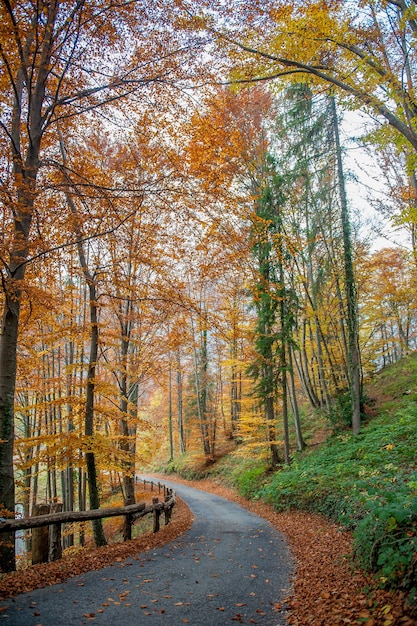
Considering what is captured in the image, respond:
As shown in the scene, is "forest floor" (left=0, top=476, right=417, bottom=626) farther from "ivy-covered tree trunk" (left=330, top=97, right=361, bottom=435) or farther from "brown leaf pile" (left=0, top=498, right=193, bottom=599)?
"ivy-covered tree trunk" (left=330, top=97, right=361, bottom=435)

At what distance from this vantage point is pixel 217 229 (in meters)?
7.84

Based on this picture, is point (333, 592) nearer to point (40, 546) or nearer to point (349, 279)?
point (40, 546)

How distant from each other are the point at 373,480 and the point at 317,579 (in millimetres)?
2655

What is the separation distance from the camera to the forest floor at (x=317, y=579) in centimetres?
369

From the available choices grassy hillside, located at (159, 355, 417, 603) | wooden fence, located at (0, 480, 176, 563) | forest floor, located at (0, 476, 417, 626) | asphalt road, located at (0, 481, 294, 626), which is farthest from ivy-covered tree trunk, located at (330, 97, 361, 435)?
wooden fence, located at (0, 480, 176, 563)

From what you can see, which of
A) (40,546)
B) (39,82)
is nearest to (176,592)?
(40,546)

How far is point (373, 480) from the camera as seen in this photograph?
23.6 ft

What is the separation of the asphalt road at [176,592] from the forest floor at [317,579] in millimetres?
245

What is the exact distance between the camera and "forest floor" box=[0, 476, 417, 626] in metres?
3.69

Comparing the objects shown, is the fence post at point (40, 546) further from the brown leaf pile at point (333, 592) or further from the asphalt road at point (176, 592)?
the brown leaf pile at point (333, 592)

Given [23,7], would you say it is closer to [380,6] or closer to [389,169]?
[380,6]

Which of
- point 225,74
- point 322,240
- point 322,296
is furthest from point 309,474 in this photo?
point 225,74

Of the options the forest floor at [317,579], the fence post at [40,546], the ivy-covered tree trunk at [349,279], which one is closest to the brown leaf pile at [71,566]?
the forest floor at [317,579]

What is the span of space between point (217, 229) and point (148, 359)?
6819mm
